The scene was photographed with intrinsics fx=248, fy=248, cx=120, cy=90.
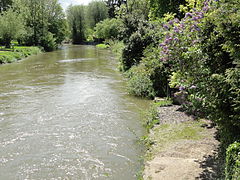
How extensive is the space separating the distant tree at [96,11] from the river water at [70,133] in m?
70.1

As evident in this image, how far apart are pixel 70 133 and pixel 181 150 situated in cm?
381

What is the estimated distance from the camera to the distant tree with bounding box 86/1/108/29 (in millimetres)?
80625

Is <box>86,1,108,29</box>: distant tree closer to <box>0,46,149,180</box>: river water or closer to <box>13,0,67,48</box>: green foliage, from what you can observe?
<box>13,0,67,48</box>: green foliage

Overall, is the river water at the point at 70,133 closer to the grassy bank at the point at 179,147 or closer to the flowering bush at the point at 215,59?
the grassy bank at the point at 179,147

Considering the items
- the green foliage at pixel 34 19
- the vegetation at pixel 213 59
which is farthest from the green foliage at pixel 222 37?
the green foliage at pixel 34 19

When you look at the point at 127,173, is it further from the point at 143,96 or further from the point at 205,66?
the point at 143,96

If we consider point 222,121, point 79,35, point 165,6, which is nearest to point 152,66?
point 222,121

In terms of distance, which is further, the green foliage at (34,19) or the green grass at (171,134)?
the green foliage at (34,19)

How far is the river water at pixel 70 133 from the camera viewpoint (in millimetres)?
6230

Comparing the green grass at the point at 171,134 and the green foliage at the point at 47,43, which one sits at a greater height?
the green foliage at the point at 47,43

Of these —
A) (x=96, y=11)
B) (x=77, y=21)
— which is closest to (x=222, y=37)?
(x=96, y=11)

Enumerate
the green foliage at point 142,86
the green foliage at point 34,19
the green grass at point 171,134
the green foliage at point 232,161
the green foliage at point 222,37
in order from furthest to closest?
the green foliage at point 34,19
the green foliage at point 142,86
the green grass at point 171,134
the green foliage at point 222,37
the green foliage at point 232,161

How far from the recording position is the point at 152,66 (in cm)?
1137

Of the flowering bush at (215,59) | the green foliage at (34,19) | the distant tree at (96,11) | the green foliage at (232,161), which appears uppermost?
the distant tree at (96,11)
